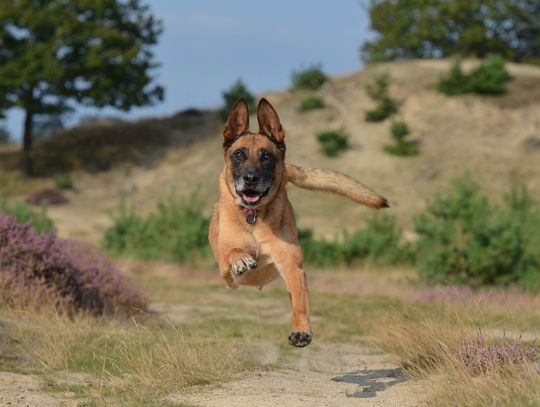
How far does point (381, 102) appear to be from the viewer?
46188mm

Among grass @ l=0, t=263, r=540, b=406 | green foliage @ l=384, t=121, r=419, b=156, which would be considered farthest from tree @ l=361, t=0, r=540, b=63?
grass @ l=0, t=263, r=540, b=406

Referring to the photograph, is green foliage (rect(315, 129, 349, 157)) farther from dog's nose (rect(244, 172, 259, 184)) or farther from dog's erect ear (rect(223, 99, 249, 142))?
dog's nose (rect(244, 172, 259, 184))

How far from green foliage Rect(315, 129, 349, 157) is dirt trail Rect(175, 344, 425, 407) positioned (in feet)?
111

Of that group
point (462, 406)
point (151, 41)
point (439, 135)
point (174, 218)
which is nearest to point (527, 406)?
point (462, 406)

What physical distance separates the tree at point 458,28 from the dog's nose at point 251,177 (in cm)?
5262

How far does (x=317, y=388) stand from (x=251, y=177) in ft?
7.15

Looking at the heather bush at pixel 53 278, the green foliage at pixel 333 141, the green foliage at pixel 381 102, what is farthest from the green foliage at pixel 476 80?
the heather bush at pixel 53 278

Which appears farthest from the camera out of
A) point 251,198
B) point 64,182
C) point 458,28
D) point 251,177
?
point 458,28

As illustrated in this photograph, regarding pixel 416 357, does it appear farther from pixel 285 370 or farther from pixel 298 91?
pixel 298 91

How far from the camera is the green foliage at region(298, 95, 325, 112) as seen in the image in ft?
158

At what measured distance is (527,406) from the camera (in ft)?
18.6

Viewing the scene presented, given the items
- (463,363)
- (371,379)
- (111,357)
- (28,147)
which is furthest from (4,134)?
(463,363)

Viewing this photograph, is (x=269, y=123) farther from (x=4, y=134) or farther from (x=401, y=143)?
(x=4, y=134)

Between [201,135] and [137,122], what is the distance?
18.8ft
